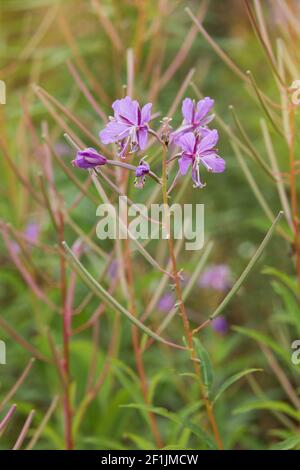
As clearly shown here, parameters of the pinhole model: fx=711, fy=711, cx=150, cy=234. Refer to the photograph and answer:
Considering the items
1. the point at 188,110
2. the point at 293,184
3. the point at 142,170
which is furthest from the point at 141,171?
the point at 293,184

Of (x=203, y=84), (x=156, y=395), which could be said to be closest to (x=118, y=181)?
(x=156, y=395)

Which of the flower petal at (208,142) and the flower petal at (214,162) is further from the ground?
the flower petal at (208,142)

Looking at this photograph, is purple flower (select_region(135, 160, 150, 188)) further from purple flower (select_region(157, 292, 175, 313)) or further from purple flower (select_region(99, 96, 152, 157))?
purple flower (select_region(157, 292, 175, 313))

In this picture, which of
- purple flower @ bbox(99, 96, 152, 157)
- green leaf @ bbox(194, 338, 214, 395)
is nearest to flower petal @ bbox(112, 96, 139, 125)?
purple flower @ bbox(99, 96, 152, 157)

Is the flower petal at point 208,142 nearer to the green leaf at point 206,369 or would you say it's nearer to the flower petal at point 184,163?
the flower petal at point 184,163

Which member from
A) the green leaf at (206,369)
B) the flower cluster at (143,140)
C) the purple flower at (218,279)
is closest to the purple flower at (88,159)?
the flower cluster at (143,140)

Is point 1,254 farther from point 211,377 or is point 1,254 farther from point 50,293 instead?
point 211,377

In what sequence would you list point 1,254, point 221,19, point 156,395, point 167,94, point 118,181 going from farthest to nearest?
point 221,19, point 167,94, point 1,254, point 156,395, point 118,181
